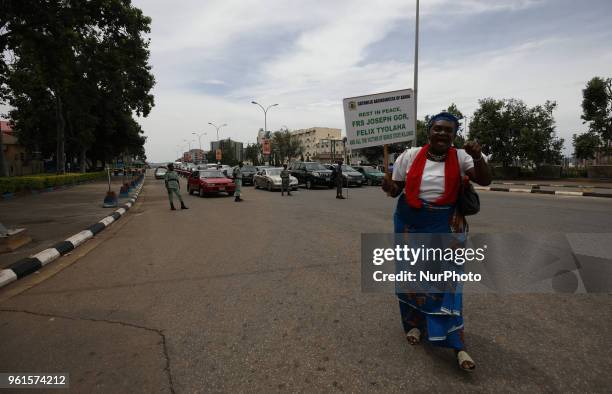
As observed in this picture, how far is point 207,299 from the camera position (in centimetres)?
408

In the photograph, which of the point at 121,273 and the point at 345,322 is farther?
the point at 121,273

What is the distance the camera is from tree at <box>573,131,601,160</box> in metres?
30.6

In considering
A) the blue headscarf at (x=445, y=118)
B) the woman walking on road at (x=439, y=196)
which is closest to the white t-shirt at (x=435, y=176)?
the woman walking on road at (x=439, y=196)

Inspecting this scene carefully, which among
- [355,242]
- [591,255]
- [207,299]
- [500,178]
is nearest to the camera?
[207,299]

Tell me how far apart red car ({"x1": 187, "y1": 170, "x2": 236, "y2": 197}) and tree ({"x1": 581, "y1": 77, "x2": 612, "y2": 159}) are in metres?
30.2

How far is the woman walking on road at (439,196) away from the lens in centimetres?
266

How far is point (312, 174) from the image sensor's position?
23.1m

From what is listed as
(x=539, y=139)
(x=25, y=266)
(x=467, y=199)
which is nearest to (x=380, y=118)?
(x=467, y=199)

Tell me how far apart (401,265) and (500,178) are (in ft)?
122

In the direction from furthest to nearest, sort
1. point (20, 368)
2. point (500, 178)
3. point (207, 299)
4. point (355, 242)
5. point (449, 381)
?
point (500, 178) → point (355, 242) → point (207, 299) → point (20, 368) → point (449, 381)

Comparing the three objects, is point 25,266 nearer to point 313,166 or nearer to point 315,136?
point 313,166

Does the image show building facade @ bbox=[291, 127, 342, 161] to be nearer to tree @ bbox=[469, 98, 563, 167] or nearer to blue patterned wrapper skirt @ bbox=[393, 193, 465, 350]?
tree @ bbox=[469, 98, 563, 167]

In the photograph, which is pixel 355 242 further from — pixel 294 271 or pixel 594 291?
pixel 594 291

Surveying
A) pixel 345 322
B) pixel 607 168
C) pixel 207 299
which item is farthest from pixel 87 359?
pixel 607 168
